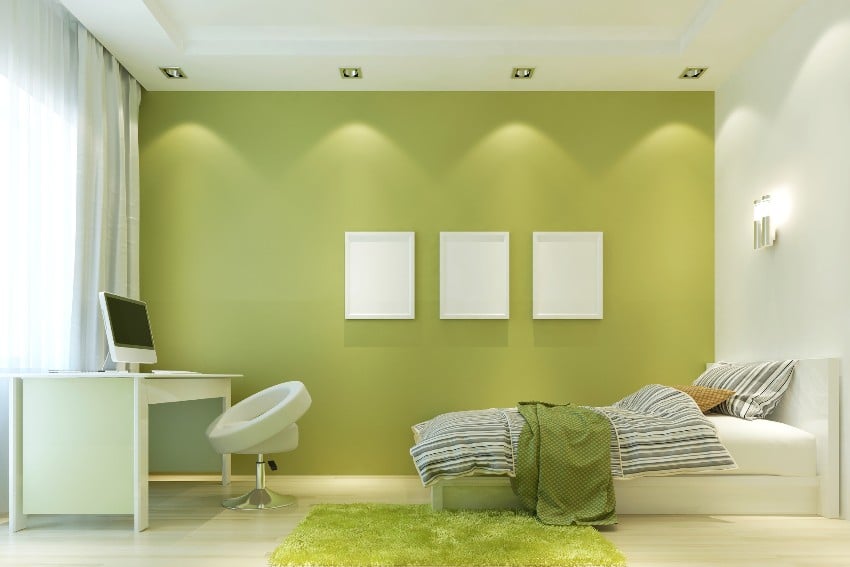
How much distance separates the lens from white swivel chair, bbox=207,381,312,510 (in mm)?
4578

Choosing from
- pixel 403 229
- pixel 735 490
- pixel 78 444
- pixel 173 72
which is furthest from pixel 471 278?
pixel 78 444

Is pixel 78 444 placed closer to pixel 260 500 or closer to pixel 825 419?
pixel 260 500

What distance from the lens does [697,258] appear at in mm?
5996

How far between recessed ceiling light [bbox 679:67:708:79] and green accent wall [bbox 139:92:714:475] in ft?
1.03

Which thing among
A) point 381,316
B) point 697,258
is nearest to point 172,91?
point 381,316

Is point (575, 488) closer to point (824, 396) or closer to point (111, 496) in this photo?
point (824, 396)

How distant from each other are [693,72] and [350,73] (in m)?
2.31

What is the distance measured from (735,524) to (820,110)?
224 cm

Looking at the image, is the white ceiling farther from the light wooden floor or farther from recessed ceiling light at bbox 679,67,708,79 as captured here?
the light wooden floor

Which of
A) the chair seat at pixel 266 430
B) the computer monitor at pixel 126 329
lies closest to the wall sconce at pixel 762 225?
the chair seat at pixel 266 430

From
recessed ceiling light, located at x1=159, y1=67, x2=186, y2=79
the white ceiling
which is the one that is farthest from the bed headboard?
recessed ceiling light, located at x1=159, y1=67, x2=186, y2=79

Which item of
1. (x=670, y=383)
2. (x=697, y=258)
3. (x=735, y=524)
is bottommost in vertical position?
(x=735, y=524)

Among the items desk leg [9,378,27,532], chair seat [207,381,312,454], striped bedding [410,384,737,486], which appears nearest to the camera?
desk leg [9,378,27,532]

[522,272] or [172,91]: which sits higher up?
[172,91]
